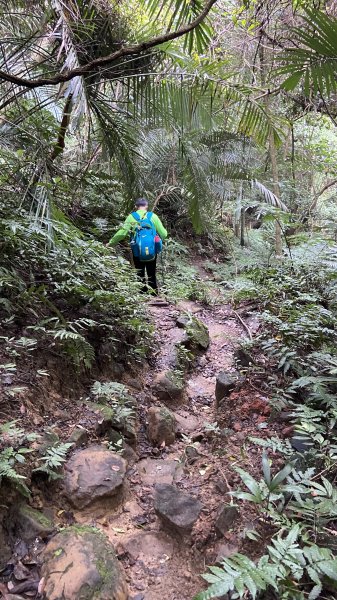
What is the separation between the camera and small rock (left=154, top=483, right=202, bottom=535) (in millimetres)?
2324

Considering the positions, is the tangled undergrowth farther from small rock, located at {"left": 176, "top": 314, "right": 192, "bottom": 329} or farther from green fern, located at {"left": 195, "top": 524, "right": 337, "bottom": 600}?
small rock, located at {"left": 176, "top": 314, "right": 192, "bottom": 329}

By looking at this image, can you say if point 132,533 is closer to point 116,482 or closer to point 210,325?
point 116,482

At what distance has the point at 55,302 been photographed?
149 inches

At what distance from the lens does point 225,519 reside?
7.28 ft

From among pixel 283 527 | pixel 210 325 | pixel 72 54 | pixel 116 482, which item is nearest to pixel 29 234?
pixel 72 54

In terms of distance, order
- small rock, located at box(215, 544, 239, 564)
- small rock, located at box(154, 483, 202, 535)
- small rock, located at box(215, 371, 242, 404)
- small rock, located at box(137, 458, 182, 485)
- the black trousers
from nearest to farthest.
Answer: small rock, located at box(215, 544, 239, 564) → small rock, located at box(154, 483, 202, 535) → small rock, located at box(137, 458, 182, 485) → small rock, located at box(215, 371, 242, 404) → the black trousers

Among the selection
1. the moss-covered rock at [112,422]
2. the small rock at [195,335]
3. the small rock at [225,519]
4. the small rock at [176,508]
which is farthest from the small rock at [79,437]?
the small rock at [195,335]

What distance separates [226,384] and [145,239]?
9.96 feet

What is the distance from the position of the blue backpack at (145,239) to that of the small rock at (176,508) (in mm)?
4108

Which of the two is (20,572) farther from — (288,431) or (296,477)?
(288,431)

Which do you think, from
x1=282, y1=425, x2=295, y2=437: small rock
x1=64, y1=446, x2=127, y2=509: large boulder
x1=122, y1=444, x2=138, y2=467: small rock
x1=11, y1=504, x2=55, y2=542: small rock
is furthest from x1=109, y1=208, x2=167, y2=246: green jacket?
x1=11, y1=504, x2=55, y2=542: small rock

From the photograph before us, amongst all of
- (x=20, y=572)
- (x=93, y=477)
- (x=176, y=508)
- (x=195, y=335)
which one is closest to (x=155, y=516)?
(x=176, y=508)

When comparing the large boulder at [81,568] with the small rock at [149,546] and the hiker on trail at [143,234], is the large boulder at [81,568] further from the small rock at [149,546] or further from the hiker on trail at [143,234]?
the hiker on trail at [143,234]

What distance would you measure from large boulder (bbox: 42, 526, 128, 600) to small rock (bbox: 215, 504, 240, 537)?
57cm
